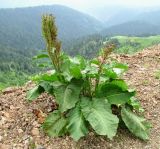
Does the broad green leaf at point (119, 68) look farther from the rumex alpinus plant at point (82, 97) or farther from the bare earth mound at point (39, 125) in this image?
the bare earth mound at point (39, 125)

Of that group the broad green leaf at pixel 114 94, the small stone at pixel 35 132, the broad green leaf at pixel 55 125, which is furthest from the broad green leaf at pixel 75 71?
the small stone at pixel 35 132

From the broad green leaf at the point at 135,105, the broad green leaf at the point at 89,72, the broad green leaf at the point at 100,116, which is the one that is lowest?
the broad green leaf at the point at 135,105

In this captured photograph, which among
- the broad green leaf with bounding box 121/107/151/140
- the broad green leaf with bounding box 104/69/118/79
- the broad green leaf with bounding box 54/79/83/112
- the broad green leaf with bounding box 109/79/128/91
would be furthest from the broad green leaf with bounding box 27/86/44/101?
the broad green leaf with bounding box 121/107/151/140

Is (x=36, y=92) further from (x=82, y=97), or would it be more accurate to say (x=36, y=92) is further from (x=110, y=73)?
(x=110, y=73)

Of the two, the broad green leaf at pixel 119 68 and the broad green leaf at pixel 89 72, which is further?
the broad green leaf at pixel 119 68

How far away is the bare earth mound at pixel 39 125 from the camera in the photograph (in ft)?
24.3

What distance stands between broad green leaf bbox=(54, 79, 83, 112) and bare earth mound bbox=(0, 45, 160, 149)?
0.66m

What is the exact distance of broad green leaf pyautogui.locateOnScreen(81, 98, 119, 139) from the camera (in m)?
6.92

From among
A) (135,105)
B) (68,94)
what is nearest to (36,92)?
(68,94)

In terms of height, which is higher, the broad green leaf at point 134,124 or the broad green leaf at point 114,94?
the broad green leaf at point 114,94

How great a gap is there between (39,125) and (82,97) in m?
1.06

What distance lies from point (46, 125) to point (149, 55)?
→ 6550mm

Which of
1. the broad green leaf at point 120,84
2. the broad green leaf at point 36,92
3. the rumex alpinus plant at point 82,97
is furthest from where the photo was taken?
the broad green leaf at point 36,92

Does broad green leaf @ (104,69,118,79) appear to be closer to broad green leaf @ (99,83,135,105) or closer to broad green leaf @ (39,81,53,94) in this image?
broad green leaf @ (99,83,135,105)
